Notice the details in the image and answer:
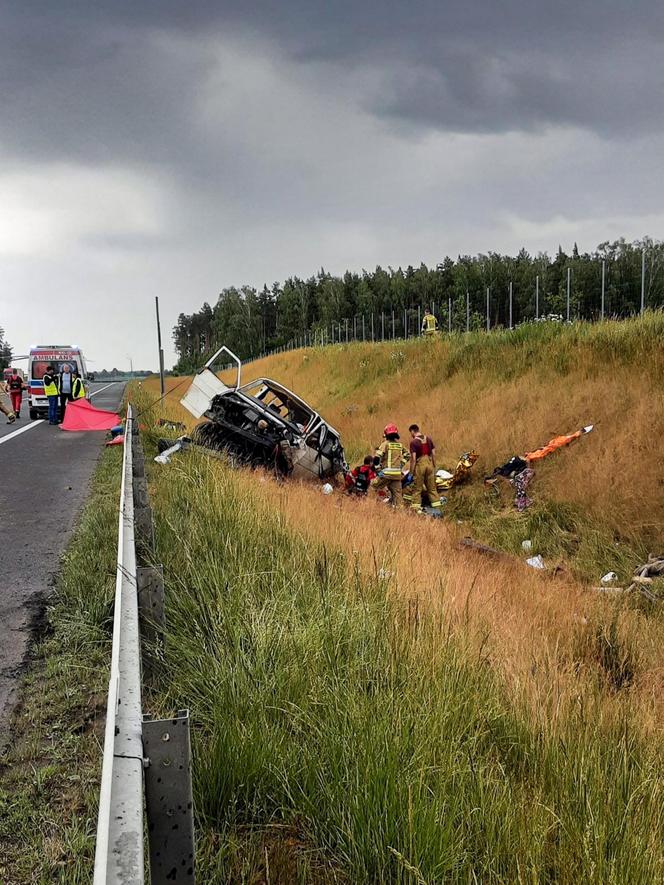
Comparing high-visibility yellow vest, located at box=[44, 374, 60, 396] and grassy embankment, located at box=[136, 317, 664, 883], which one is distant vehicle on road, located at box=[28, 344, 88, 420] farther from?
grassy embankment, located at box=[136, 317, 664, 883]

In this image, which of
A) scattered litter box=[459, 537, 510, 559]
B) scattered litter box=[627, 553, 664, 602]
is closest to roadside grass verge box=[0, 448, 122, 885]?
scattered litter box=[459, 537, 510, 559]

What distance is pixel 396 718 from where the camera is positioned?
252 centimetres

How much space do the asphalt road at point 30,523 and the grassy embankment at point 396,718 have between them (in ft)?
3.16

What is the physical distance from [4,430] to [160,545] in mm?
15164

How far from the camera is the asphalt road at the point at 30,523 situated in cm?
391

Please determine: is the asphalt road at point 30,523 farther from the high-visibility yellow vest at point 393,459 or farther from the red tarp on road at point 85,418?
the high-visibility yellow vest at point 393,459

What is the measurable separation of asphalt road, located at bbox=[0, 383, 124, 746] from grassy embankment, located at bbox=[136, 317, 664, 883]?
962mm

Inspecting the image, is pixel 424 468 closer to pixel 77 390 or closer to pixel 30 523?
pixel 30 523

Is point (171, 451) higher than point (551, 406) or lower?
lower

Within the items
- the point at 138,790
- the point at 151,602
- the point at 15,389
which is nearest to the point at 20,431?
the point at 15,389

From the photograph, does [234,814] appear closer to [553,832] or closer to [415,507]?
[553,832]

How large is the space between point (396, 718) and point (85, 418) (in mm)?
16815

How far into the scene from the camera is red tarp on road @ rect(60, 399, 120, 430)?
57.0ft

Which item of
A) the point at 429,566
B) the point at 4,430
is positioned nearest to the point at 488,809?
the point at 429,566
